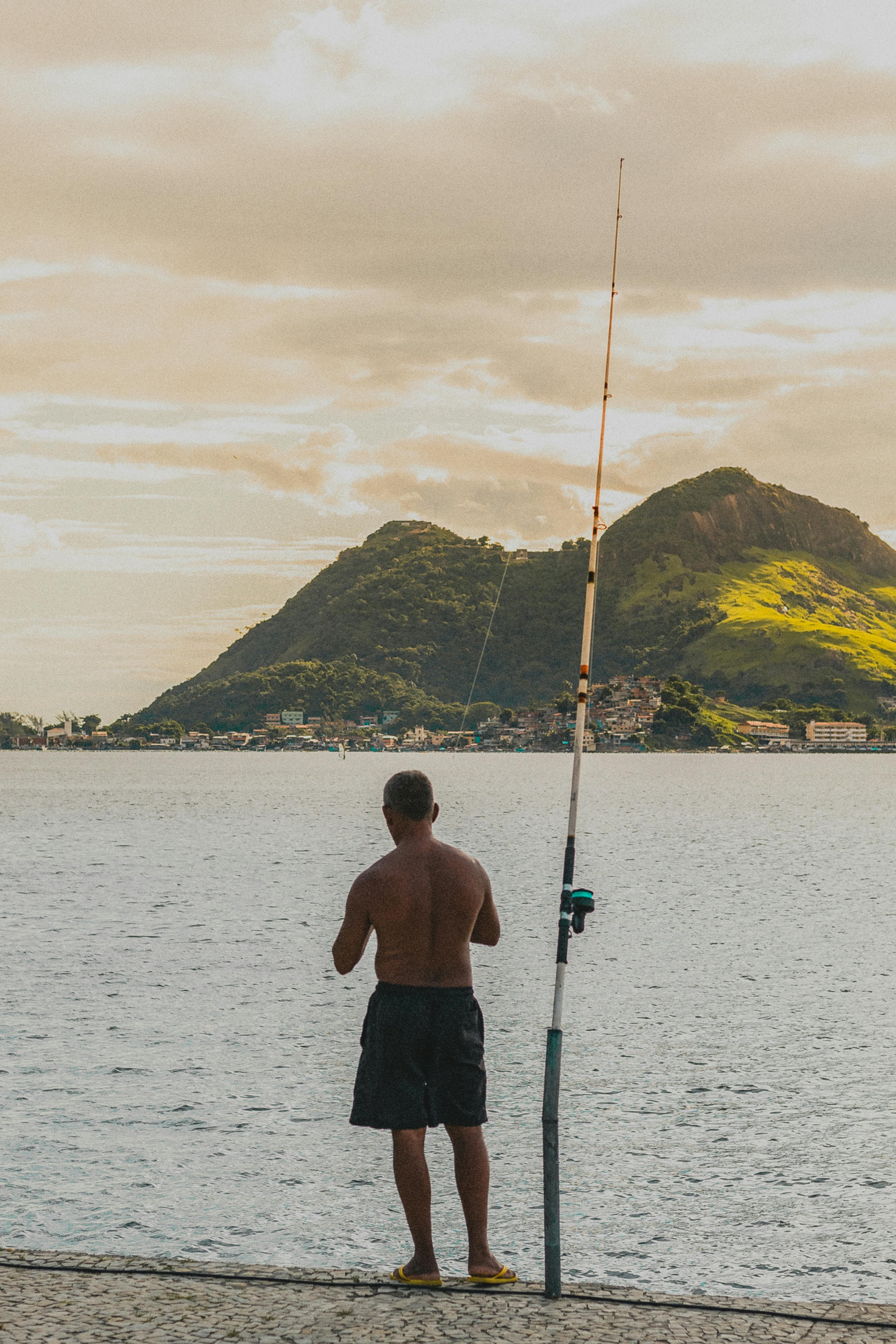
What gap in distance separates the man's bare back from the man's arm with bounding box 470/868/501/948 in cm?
12

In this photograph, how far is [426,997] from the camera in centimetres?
712

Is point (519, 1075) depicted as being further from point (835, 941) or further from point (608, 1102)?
point (835, 941)

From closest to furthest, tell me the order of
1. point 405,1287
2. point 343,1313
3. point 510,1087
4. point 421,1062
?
point 343,1313, point 405,1287, point 421,1062, point 510,1087

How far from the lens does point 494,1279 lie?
7.19 meters

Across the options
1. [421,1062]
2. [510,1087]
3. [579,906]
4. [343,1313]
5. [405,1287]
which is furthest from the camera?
[510,1087]

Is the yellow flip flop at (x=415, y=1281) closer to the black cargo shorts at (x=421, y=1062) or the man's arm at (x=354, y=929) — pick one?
the black cargo shorts at (x=421, y=1062)

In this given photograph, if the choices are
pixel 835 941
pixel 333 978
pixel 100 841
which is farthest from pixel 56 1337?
pixel 100 841

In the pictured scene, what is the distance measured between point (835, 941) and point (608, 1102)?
59.0 feet

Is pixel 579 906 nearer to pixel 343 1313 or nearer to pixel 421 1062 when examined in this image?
pixel 421 1062

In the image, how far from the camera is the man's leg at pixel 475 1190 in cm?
722

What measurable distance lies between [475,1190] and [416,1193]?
290mm

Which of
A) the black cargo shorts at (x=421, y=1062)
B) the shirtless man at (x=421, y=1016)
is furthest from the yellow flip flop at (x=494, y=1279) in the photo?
the black cargo shorts at (x=421, y=1062)

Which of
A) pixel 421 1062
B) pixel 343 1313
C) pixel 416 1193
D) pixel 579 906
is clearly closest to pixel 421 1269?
pixel 416 1193

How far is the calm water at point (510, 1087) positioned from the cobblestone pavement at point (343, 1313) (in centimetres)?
285
